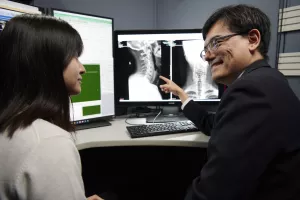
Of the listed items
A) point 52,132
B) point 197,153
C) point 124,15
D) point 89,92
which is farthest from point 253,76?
point 124,15

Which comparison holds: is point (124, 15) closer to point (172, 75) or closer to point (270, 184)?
point (172, 75)

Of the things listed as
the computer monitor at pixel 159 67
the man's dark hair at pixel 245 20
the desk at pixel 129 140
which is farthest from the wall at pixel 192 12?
the desk at pixel 129 140

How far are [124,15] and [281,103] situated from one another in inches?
56.3

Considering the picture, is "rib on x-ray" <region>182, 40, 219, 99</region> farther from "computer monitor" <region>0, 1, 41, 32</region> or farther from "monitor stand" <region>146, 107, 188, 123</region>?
"computer monitor" <region>0, 1, 41, 32</region>

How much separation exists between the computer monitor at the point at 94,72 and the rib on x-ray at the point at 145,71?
12 cm

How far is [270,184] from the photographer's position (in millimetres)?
708

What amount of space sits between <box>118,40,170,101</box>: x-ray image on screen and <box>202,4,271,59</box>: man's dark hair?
603 millimetres

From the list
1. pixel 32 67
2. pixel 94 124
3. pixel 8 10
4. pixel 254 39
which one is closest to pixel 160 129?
pixel 94 124

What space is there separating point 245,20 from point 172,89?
61 cm

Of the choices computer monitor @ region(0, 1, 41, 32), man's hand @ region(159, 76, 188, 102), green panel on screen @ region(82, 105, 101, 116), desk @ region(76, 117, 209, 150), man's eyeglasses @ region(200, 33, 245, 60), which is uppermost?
computer monitor @ region(0, 1, 41, 32)

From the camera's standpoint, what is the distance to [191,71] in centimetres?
155

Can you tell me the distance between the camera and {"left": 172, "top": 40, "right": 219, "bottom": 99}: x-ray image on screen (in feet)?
5.03

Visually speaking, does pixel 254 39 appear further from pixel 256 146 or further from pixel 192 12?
pixel 192 12

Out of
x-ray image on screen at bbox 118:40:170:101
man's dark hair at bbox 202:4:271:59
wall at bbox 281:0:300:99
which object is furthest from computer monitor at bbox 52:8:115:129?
wall at bbox 281:0:300:99
